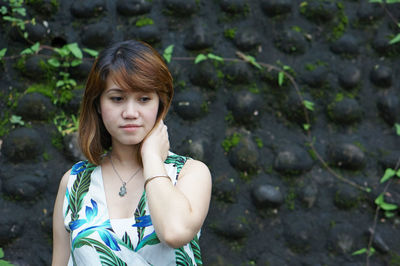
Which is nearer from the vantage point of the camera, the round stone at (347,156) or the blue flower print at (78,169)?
the blue flower print at (78,169)

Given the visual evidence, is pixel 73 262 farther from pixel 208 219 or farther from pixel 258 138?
pixel 258 138

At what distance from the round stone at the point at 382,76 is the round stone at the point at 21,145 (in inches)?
97.1

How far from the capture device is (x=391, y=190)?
302 cm

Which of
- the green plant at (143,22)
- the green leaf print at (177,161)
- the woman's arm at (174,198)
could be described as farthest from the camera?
the green plant at (143,22)

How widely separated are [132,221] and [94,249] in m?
0.18

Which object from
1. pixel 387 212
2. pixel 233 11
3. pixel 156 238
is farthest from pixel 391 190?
pixel 156 238

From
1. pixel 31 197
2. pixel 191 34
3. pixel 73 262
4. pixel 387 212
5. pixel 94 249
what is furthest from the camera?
pixel 191 34

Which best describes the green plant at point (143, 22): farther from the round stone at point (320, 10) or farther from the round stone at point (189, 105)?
the round stone at point (320, 10)

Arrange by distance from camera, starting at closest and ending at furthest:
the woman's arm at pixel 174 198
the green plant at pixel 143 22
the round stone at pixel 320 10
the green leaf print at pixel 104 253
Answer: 1. the woman's arm at pixel 174 198
2. the green leaf print at pixel 104 253
3. the green plant at pixel 143 22
4. the round stone at pixel 320 10

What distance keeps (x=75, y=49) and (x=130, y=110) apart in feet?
4.70

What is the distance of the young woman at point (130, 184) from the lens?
168 cm

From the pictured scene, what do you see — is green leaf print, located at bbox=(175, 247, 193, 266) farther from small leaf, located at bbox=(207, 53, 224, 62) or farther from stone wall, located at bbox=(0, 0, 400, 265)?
small leaf, located at bbox=(207, 53, 224, 62)

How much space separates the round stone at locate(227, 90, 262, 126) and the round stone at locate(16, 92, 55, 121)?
128cm

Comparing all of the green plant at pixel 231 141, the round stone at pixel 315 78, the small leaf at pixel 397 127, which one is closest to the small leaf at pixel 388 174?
the small leaf at pixel 397 127
